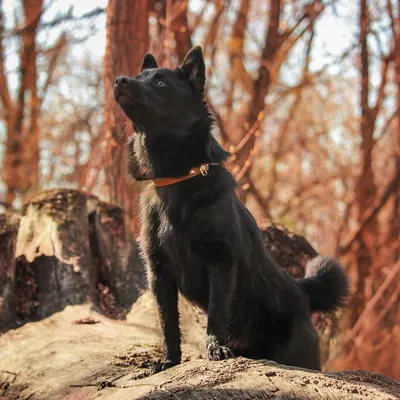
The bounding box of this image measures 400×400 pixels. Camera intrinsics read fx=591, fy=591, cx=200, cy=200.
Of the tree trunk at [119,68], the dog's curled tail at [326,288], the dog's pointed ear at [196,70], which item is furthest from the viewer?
the tree trunk at [119,68]

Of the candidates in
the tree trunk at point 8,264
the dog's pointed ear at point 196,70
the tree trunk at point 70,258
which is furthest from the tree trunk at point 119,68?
the dog's pointed ear at point 196,70

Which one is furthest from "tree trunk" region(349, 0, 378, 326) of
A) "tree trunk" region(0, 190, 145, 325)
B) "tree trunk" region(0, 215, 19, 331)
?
"tree trunk" region(0, 215, 19, 331)

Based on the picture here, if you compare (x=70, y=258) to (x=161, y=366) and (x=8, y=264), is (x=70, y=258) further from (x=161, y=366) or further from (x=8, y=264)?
(x=161, y=366)

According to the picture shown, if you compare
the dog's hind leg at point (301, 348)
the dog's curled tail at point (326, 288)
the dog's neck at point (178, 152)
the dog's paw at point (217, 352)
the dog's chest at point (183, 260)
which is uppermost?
the dog's neck at point (178, 152)

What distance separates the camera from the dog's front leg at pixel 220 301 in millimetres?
3035

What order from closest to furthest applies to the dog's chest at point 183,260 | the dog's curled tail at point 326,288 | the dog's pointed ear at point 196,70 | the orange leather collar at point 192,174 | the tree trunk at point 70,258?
the dog's chest at point 183,260
the orange leather collar at point 192,174
the dog's pointed ear at point 196,70
the dog's curled tail at point 326,288
the tree trunk at point 70,258

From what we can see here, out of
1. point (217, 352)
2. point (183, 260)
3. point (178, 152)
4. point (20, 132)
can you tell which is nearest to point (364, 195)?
point (178, 152)

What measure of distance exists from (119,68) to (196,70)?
12.4ft

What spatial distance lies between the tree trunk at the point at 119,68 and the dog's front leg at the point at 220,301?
12.1ft

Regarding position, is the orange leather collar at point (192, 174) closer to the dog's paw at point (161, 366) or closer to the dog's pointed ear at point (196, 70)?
the dog's pointed ear at point (196, 70)

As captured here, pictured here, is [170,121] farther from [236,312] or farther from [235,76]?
[235,76]

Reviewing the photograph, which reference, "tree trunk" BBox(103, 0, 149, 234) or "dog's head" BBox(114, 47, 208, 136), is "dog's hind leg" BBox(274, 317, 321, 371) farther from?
"tree trunk" BBox(103, 0, 149, 234)

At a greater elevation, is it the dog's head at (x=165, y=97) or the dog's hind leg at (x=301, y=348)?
the dog's head at (x=165, y=97)

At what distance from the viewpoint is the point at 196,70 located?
3.49 m
